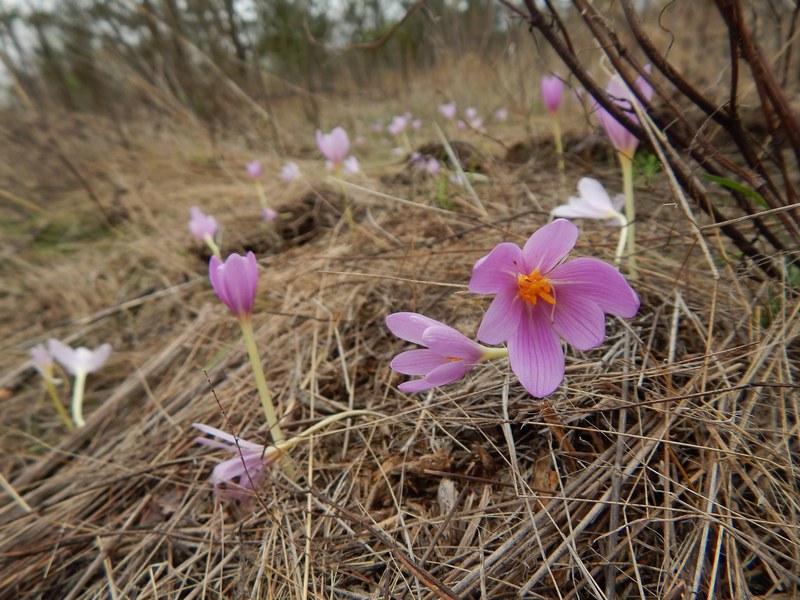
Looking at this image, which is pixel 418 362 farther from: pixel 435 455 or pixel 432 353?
pixel 435 455

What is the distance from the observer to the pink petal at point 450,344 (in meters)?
0.72

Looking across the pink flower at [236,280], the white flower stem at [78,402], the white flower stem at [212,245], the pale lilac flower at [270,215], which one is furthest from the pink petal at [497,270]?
the pale lilac flower at [270,215]

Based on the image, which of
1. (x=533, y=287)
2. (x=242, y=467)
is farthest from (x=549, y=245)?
(x=242, y=467)

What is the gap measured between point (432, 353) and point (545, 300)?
0.71 ft

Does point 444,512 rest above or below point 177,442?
above

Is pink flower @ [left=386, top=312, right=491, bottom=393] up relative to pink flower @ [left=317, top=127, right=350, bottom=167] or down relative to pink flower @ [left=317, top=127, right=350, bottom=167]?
down

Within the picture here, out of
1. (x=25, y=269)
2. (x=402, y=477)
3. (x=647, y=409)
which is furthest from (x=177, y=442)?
(x=25, y=269)

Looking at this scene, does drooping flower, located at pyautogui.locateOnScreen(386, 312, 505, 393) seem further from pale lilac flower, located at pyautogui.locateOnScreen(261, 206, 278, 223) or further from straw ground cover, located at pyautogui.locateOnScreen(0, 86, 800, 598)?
pale lilac flower, located at pyautogui.locateOnScreen(261, 206, 278, 223)

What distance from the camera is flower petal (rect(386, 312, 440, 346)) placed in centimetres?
75

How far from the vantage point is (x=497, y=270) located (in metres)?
0.71

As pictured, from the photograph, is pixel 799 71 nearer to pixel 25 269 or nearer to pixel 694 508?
pixel 694 508

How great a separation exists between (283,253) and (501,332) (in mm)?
1593

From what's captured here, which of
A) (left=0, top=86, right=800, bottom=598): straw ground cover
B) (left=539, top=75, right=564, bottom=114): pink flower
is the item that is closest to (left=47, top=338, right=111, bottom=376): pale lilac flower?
(left=0, top=86, right=800, bottom=598): straw ground cover

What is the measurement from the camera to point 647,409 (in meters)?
0.83
